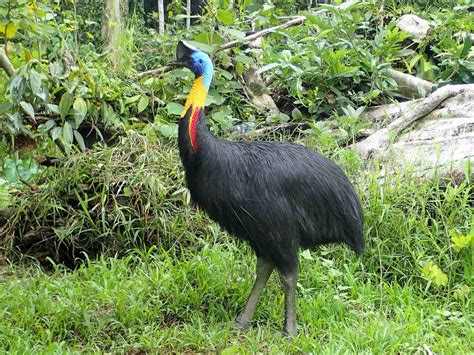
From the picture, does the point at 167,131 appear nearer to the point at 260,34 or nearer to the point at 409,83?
the point at 260,34

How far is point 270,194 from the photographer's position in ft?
10.9

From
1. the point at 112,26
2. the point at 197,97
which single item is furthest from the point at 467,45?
the point at 112,26

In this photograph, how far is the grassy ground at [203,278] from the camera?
3.30 m

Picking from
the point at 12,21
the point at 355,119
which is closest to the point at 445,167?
the point at 355,119

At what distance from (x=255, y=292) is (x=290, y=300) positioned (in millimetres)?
210

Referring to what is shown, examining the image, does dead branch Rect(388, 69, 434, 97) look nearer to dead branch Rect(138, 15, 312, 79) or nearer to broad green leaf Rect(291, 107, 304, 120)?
broad green leaf Rect(291, 107, 304, 120)

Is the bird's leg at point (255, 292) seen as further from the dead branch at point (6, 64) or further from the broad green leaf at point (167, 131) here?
the dead branch at point (6, 64)

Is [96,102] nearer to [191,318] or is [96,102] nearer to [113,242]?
[113,242]

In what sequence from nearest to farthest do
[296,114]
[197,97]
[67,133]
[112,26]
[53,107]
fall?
[197,97] < [67,133] < [53,107] < [296,114] < [112,26]

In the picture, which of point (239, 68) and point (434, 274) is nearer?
point (434, 274)

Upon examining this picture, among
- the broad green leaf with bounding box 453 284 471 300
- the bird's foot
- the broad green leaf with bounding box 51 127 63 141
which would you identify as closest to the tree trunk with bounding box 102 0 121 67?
the broad green leaf with bounding box 51 127 63 141

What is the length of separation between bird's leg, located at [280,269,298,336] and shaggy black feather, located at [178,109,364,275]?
0.03 metres

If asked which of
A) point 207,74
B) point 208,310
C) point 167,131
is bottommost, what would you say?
point 208,310

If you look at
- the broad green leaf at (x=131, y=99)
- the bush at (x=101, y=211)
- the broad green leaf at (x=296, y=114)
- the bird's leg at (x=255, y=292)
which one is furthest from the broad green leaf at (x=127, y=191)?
the broad green leaf at (x=296, y=114)
